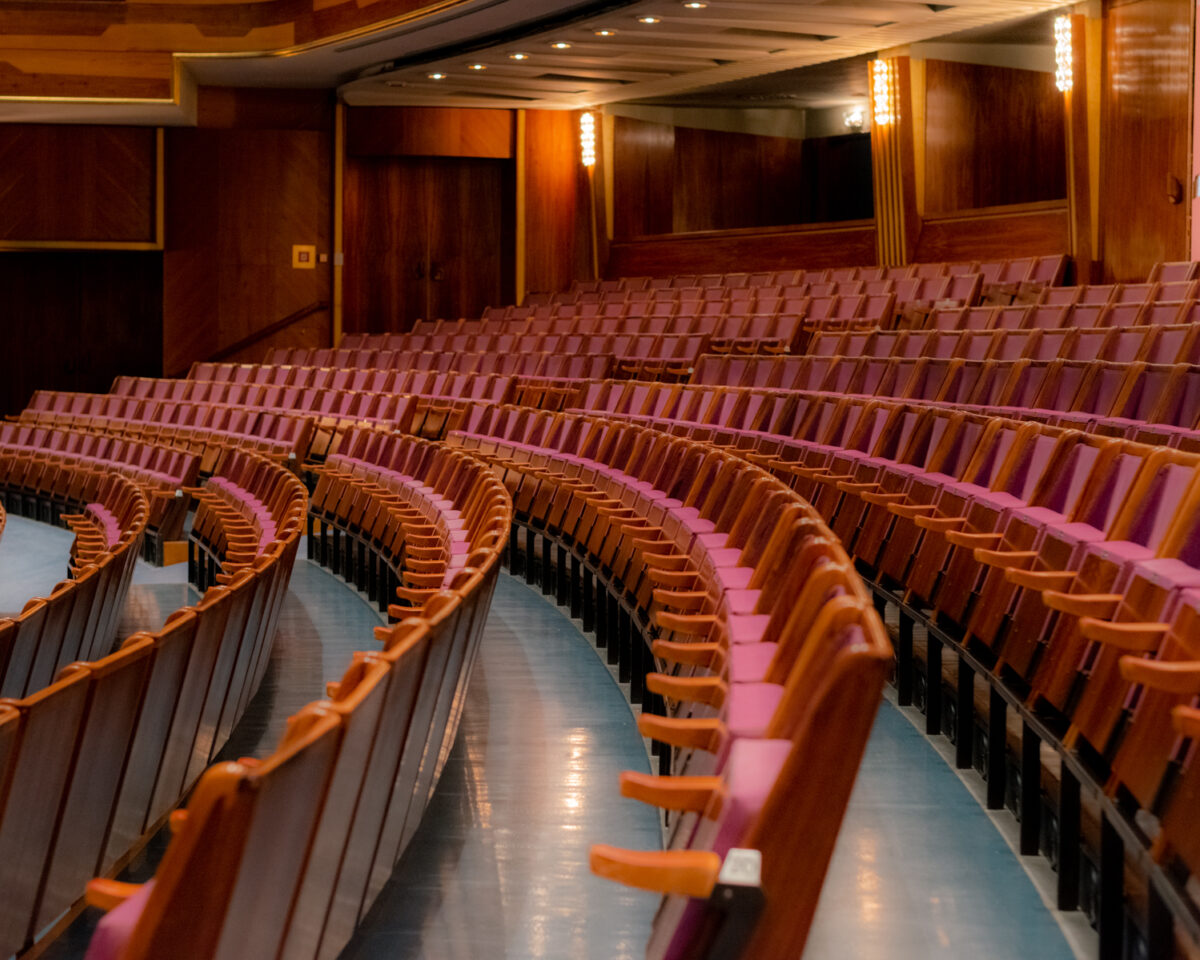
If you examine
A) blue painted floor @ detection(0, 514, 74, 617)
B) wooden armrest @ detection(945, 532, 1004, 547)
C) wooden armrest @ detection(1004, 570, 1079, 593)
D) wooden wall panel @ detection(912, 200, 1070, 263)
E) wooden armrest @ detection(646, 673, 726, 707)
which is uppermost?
wooden wall panel @ detection(912, 200, 1070, 263)

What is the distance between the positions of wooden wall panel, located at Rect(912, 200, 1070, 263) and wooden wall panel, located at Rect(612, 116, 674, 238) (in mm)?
989

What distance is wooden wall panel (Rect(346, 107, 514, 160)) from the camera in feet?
11.9

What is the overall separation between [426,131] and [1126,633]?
339cm

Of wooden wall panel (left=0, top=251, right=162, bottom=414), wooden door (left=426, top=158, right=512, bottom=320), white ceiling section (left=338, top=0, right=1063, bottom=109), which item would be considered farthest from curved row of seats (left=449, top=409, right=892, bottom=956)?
wooden wall panel (left=0, top=251, right=162, bottom=414)

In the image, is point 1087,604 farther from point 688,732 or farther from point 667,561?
point 667,561

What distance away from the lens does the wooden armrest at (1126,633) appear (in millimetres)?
492

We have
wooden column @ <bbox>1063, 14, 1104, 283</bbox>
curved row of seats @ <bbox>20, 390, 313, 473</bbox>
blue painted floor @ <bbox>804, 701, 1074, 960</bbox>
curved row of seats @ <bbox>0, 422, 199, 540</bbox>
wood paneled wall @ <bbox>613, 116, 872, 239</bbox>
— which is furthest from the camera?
wood paneled wall @ <bbox>613, 116, 872, 239</bbox>

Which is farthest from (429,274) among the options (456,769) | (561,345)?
(456,769)

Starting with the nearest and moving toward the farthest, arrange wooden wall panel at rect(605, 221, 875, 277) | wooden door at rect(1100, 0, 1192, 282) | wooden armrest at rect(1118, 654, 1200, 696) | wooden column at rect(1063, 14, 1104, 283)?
wooden armrest at rect(1118, 654, 1200, 696) → wooden door at rect(1100, 0, 1192, 282) → wooden column at rect(1063, 14, 1104, 283) → wooden wall panel at rect(605, 221, 875, 277)

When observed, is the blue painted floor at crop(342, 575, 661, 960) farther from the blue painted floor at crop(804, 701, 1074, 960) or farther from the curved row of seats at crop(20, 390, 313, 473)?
the curved row of seats at crop(20, 390, 313, 473)

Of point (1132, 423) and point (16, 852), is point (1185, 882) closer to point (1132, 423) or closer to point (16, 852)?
point (16, 852)

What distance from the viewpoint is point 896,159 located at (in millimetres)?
2949

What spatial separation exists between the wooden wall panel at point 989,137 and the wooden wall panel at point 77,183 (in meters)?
2.06

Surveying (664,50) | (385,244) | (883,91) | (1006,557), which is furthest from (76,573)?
(385,244)
